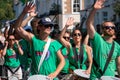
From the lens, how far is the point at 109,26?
8.03m

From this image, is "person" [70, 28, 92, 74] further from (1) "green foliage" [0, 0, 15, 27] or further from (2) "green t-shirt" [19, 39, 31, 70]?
(1) "green foliage" [0, 0, 15, 27]

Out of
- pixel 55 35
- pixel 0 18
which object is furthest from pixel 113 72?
pixel 0 18

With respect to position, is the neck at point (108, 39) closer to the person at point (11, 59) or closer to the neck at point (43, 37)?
the neck at point (43, 37)

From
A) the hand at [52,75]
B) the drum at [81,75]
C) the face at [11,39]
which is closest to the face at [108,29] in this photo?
the hand at [52,75]

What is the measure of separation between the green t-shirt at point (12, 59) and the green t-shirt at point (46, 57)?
3.61 metres

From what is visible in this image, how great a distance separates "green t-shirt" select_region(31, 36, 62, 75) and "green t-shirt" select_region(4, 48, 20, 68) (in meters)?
3.61

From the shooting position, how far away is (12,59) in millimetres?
11703

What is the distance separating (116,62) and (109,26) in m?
0.53

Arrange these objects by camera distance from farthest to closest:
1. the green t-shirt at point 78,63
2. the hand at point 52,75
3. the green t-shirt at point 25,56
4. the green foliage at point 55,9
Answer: the green foliage at point 55,9
the green t-shirt at point 78,63
the green t-shirt at point 25,56
the hand at point 52,75

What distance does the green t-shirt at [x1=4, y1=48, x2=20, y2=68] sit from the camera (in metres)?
11.7

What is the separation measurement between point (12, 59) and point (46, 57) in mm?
3808

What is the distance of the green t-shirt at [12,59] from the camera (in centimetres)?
1166

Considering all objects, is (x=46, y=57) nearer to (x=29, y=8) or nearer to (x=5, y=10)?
(x=29, y=8)

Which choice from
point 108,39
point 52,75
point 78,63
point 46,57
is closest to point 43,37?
point 46,57
